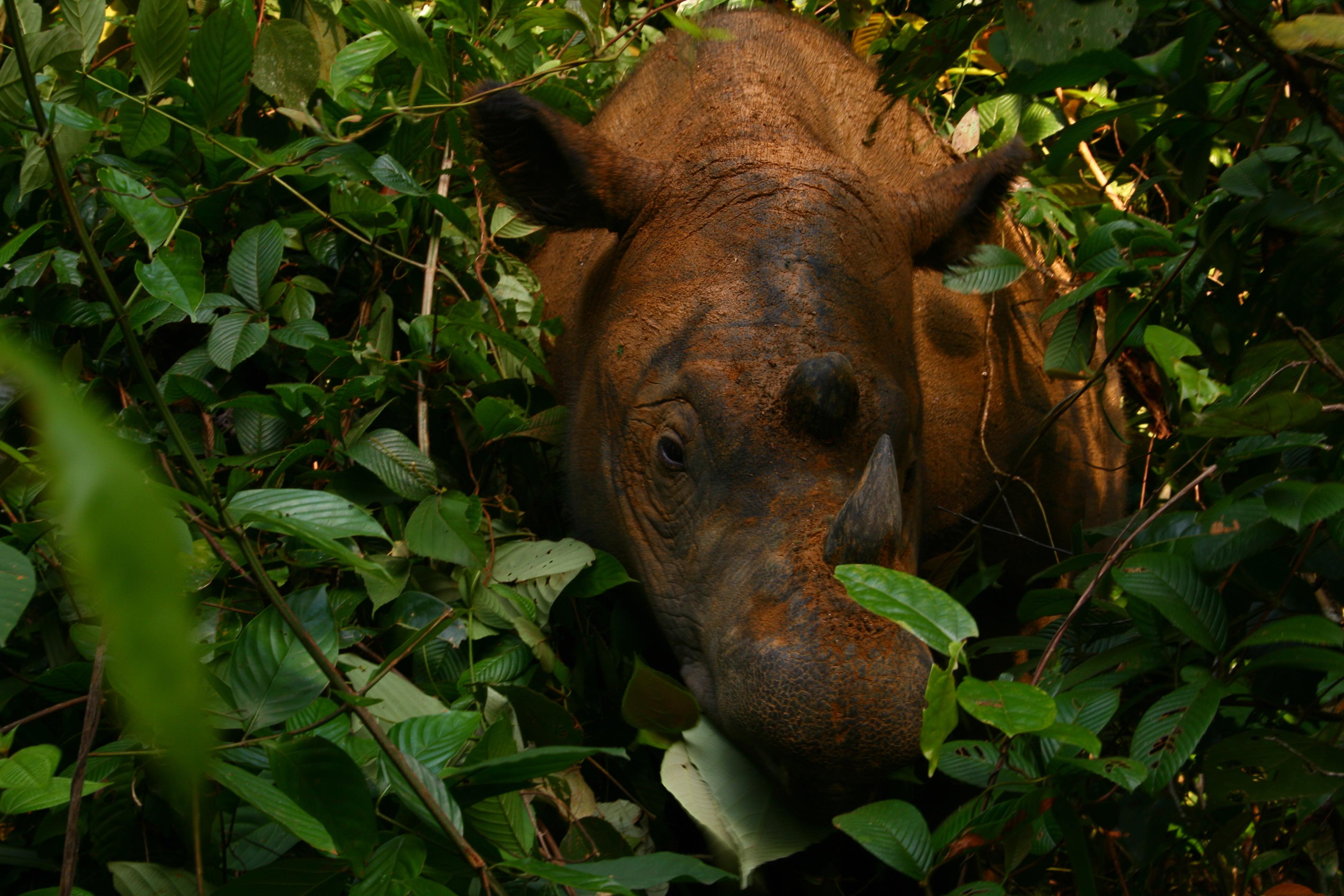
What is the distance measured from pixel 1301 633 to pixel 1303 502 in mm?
223

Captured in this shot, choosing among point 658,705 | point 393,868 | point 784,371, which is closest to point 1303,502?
point 784,371

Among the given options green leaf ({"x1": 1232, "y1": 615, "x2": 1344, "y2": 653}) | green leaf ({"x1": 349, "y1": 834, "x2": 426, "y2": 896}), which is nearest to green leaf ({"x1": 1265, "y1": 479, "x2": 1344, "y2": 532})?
green leaf ({"x1": 1232, "y1": 615, "x2": 1344, "y2": 653})

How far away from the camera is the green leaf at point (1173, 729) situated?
1.73m

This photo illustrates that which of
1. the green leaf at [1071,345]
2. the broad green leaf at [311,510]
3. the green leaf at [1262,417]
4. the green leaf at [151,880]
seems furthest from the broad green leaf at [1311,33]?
the green leaf at [151,880]

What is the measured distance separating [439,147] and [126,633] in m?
3.37

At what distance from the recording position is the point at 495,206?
376cm

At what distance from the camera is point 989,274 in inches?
121

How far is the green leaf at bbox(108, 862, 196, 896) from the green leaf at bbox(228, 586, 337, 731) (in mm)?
268

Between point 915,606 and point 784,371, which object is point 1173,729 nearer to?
point 915,606

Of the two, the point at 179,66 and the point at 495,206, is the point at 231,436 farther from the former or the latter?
the point at 495,206

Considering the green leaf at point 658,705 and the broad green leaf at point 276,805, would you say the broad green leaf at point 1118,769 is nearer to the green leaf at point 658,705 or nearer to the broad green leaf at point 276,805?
the green leaf at point 658,705

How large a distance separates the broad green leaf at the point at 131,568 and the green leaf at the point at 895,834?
4.98 feet

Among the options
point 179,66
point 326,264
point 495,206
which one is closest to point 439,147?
point 495,206

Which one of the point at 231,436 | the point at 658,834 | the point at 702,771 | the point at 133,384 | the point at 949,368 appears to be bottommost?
the point at 658,834
